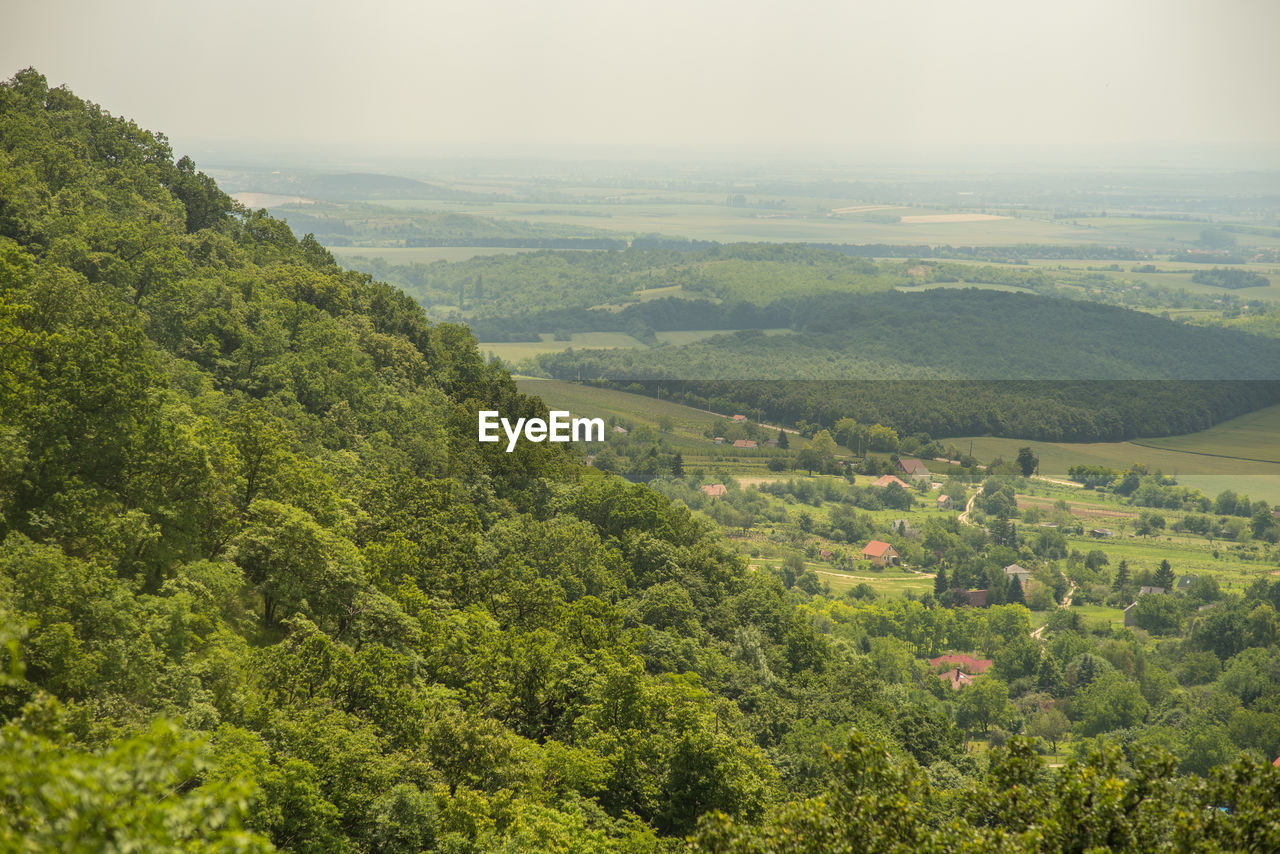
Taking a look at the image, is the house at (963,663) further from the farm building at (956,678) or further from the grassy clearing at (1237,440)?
the grassy clearing at (1237,440)

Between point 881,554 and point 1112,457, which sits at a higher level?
point 1112,457

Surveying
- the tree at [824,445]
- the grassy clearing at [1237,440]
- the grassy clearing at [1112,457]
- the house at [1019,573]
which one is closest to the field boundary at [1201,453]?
the grassy clearing at [1237,440]

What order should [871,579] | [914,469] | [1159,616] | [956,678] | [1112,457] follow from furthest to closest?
[1112,457] < [914,469] < [871,579] < [1159,616] < [956,678]

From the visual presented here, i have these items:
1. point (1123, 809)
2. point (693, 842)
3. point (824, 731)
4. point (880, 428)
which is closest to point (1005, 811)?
point (1123, 809)

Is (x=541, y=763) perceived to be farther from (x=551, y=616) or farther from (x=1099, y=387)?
(x=1099, y=387)

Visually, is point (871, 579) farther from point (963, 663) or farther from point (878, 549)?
point (963, 663)

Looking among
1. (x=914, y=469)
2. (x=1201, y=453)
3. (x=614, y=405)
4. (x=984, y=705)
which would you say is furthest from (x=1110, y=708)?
(x=1201, y=453)

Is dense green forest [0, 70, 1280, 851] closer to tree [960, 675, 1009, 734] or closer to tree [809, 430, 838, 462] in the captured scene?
tree [960, 675, 1009, 734]
